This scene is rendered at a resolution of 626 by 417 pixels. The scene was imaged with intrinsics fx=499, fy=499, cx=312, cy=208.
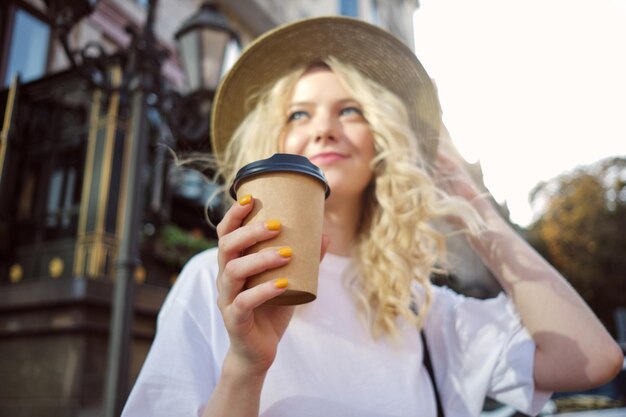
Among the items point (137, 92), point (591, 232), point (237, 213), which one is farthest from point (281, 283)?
point (591, 232)

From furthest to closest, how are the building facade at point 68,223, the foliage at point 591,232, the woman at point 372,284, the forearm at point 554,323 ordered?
the foliage at point 591,232 < the building facade at point 68,223 < the forearm at point 554,323 < the woman at point 372,284

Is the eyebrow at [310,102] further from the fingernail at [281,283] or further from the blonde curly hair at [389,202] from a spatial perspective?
the fingernail at [281,283]

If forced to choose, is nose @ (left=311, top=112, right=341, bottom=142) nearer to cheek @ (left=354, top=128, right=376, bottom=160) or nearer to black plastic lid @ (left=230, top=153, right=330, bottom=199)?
cheek @ (left=354, top=128, right=376, bottom=160)

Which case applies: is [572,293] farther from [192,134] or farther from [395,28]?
[395,28]

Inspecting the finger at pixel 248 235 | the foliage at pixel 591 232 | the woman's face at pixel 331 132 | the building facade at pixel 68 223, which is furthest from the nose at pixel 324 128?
the foliage at pixel 591 232

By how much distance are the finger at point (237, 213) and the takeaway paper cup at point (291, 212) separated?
0.01 meters

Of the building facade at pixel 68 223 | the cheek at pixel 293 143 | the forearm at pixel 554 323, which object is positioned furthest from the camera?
the building facade at pixel 68 223

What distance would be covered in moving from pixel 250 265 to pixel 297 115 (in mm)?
942

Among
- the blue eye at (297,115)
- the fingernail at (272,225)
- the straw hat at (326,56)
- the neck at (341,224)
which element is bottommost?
→ the fingernail at (272,225)

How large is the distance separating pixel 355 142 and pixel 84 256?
5.40m

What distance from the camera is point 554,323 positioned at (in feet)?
5.39

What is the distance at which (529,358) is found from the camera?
5.42ft

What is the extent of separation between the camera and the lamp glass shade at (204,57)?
13.5 feet

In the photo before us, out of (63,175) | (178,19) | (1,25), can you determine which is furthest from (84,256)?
(178,19)
